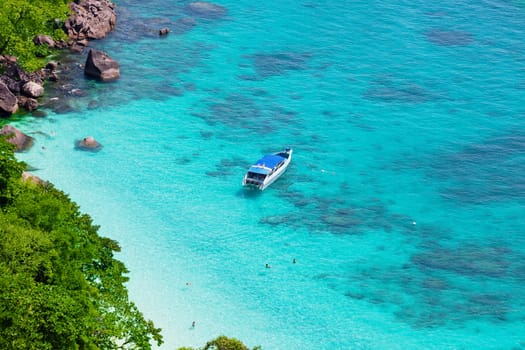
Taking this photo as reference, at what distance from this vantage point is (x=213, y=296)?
201ft

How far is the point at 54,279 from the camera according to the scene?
44344 mm

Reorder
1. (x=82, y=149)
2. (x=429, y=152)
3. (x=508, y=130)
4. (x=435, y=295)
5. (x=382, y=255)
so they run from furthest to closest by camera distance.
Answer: (x=508, y=130), (x=429, y=152), (x=82, y=149), (x=382, y=255), (x=435, y=295)

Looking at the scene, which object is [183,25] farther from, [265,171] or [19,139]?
[265,171]

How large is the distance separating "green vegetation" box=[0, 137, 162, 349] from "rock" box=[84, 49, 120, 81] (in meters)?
37.3

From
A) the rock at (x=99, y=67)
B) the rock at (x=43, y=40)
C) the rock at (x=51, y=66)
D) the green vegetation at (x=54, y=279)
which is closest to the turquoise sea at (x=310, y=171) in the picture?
the rock at (x=99, y=67)

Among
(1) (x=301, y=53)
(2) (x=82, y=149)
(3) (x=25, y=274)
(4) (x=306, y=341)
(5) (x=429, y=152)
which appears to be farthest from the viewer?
(1) (x=301, y=53)

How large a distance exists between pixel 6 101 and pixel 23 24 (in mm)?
8655

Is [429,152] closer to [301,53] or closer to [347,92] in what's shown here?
[347,92]

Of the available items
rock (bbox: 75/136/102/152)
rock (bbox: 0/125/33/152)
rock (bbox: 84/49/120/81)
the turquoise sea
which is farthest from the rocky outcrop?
rock (bbox: 0/125/33/152)

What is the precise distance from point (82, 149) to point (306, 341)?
34.0m

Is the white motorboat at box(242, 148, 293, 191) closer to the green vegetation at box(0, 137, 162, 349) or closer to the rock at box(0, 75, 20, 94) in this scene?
the green vegetation at box(0, 137, 162, 349)

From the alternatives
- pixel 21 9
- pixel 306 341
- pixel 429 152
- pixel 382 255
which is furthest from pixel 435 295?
pixel 21 9

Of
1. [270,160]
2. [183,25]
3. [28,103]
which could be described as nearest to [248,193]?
[270,160]

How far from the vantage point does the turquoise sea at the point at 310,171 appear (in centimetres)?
6116
